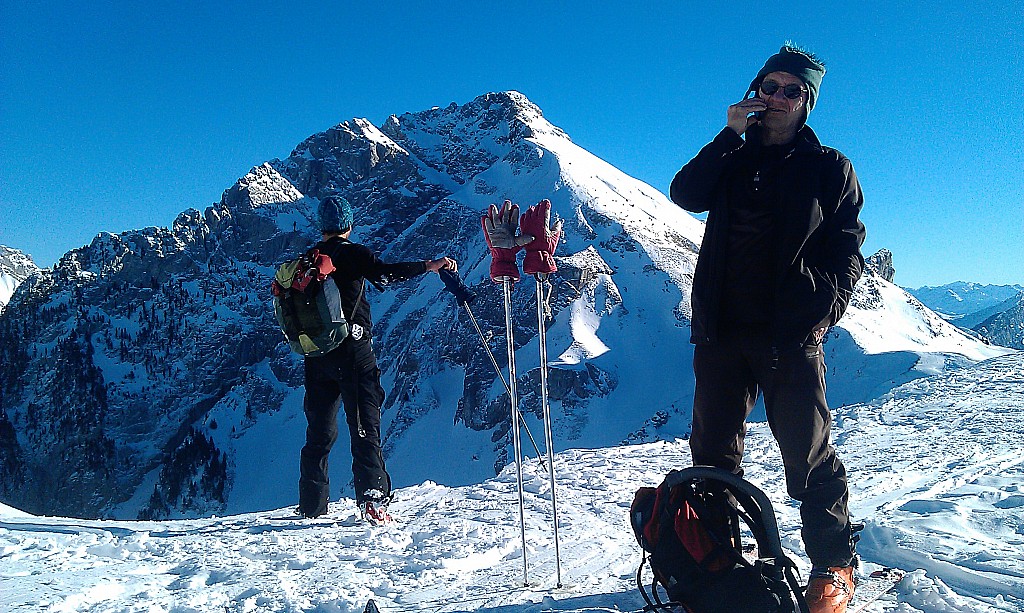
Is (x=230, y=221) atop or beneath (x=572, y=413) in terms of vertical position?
atop

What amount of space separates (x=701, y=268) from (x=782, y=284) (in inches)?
14.6

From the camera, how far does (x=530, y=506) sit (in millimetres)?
5078

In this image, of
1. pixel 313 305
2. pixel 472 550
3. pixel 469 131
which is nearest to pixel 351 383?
pixel 313 305

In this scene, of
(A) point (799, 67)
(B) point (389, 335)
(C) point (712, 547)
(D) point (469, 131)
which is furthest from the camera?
(D) point (469, 131)

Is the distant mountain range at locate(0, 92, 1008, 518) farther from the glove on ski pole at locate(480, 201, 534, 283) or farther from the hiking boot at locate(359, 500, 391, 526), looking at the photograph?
the glove on ski pole at locate(480, 201, 534, 283)

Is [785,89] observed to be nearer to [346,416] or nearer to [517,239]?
[517,239]

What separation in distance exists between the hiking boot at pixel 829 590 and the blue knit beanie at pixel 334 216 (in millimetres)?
4010

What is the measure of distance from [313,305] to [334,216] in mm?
801

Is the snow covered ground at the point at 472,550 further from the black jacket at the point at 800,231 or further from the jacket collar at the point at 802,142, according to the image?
the jacket collar at the point at 802,142

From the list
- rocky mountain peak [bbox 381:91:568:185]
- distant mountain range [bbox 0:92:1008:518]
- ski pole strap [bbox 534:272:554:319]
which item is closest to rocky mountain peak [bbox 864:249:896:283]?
distant mountain range [bbox 0:92:1008:518]

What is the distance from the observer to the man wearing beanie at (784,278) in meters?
2.45

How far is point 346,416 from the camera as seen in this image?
4.83 meters

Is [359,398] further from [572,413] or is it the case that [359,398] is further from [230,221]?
[230,221]

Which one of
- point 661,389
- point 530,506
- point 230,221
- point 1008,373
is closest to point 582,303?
point 661,389
